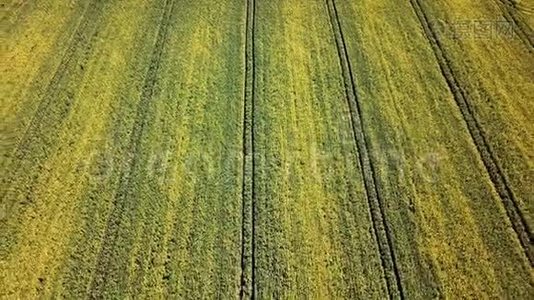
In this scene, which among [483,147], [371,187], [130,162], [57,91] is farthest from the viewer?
[57,91]

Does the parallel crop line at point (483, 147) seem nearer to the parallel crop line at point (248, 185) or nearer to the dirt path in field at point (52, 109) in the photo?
the parallel crop line at point (248, 185)

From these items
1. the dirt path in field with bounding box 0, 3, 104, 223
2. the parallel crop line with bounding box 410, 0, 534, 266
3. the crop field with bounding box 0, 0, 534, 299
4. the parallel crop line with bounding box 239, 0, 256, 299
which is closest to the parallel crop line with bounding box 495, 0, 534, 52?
the crop field with bounding box 0, 0, 534, 299

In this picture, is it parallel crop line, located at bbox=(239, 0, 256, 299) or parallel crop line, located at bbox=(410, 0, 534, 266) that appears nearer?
parallel crop line, located at bbox=(239, 0, 256, 299)

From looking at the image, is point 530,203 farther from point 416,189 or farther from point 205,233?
point 205,233

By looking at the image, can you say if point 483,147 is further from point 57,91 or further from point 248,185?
point 57,91

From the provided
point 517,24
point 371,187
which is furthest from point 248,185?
point 517,24

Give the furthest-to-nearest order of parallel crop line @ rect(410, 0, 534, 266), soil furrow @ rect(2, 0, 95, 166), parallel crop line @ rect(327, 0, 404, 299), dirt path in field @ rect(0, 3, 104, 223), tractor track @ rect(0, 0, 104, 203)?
1. soil furrow @ rect(2, 0, 95, 166)
2. tractor track @ rect(0, 0, 104, 203)
3. dirt path in field @ rect(0, 3, 104, 223)
4. parallel crop line @ rect(410, 0, 534, 266)
5. parallel crop line @ rect(327, 0, 404, 299)

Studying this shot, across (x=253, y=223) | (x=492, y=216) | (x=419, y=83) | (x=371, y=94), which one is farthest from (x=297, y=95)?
(x=492, y=216)

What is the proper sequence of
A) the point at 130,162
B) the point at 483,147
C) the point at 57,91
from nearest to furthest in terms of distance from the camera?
the point at 130,162, the point at 483,147, the point at 57,91

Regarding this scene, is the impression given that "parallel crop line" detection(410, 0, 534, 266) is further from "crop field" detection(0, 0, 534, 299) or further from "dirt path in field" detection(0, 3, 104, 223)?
"dirt path in field" detection(0, 3, 104, 223)
